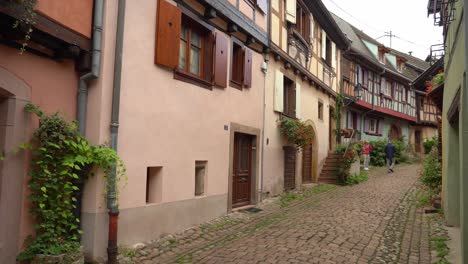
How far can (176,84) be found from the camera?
6.59m

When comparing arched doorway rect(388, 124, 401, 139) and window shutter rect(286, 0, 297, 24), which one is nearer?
window shutter rect(286, 0, 297, 24)

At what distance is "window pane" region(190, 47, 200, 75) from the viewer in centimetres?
737

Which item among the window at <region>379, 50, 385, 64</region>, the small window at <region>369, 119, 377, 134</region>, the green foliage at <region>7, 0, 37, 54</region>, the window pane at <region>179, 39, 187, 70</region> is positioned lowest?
the green foliage at <region>7, 0, 37, 54</region>

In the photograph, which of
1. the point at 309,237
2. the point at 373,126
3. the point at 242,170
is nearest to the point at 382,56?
the point at 373,126

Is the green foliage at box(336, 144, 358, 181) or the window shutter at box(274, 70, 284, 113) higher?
the window shutter at box(274, 70, 284, 113)

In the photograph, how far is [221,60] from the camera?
7.88m

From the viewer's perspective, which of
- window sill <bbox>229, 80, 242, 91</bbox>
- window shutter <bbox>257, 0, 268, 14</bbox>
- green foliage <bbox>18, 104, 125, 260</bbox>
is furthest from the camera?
window shutter <bbox>257, 0, 268, 14</bbox>

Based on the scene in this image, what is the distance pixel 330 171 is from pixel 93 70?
11766 millimetres

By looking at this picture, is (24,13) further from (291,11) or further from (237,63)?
(291,11)

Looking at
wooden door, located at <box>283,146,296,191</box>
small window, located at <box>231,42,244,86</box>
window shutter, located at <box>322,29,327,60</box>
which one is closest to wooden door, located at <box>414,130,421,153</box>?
window shutter, located at <box>322,29,327,60</box>

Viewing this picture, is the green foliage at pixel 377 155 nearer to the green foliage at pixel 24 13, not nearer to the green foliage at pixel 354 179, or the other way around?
the green foliage at pixel 354 179

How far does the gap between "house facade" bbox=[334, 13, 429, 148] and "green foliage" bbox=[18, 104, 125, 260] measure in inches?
618

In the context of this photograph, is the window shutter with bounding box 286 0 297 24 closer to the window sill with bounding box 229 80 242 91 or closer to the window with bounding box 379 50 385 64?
the window sill with bounding box 229 80 242 91

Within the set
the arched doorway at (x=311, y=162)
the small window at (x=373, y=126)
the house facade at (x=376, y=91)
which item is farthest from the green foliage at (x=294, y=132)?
the small window at (x=373, y=126)
